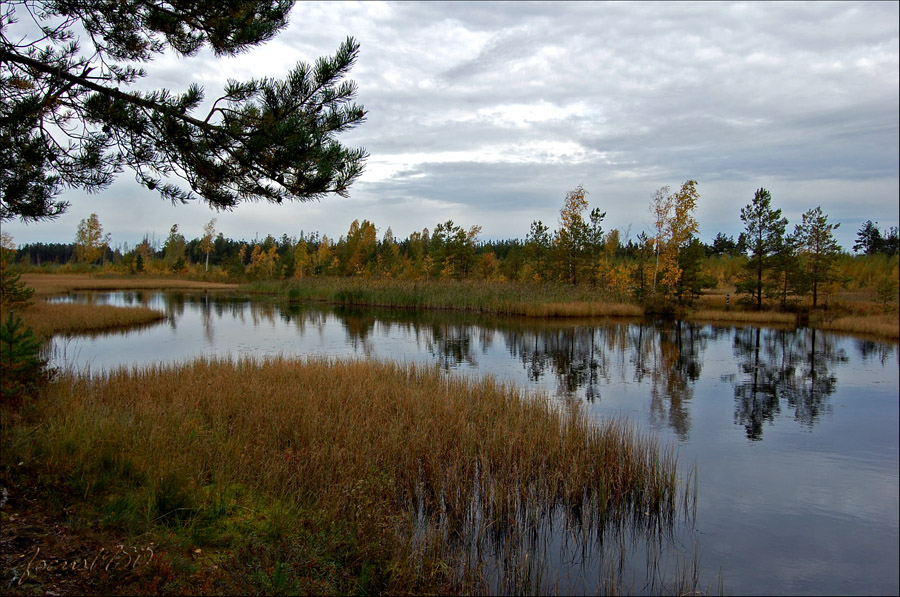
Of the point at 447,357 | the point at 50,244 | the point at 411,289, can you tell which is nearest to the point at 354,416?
the point at 447,357

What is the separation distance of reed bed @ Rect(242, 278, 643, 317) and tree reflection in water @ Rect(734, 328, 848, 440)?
1103 cm

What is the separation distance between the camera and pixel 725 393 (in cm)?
1386

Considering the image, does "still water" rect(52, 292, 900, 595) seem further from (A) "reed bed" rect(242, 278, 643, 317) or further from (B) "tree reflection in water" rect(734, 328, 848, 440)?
(A) "reed bed" rect(242, 278, 643, 317)

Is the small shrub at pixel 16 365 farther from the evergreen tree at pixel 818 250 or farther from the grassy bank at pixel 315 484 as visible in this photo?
the evergreen tree at pixel 818 250

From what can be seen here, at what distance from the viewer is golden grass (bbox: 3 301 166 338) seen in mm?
22070

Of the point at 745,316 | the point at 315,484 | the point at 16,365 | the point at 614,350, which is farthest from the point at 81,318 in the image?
the point at 745,316

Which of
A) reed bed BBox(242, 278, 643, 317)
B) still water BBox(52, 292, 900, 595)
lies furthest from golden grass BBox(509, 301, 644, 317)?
still water BBox(52, 292, 900, 595)

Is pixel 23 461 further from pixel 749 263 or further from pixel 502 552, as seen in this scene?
pixel 749 263

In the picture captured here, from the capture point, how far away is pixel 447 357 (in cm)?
1828

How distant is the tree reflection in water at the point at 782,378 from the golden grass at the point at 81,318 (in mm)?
23216

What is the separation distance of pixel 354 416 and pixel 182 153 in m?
4.54

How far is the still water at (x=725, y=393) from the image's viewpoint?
18.4 feet

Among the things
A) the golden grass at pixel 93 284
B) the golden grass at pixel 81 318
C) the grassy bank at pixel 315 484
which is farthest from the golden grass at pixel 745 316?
the golden grass at pixel 93 284

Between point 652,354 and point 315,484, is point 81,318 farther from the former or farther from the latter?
point 652,354
